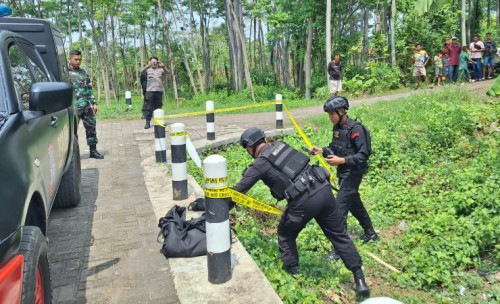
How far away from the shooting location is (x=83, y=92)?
761 centimetres

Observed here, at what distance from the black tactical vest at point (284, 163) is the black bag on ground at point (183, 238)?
0.84m

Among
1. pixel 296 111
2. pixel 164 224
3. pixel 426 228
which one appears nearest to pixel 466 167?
pixel 426 228

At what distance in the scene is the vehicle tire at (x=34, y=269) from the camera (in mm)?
2086

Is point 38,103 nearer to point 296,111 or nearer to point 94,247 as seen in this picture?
point 94,247

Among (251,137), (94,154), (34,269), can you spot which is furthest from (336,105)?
(94,154)

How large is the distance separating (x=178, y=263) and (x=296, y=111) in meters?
12.6

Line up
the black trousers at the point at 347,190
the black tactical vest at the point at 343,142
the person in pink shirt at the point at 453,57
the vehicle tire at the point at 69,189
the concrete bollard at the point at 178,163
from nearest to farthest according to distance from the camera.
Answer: the black tactical vest at the point at 343,142, the black trousers at the point at 347,190, the vehicle tire at the point at 69,189, the concrete bollard at the point at 178,163, the person in pink shirt at the point at 453,57

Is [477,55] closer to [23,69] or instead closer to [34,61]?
[34,61]

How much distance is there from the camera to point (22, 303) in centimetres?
200

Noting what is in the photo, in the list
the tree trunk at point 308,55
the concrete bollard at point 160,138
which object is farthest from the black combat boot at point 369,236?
the tree trunk at point 308,55

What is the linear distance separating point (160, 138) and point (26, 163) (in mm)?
4481

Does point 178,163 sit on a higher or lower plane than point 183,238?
higher

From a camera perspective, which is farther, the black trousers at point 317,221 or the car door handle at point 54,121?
the black trousers at point 317,221

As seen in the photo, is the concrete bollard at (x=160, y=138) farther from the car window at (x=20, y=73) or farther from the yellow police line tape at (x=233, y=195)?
the yellow police line tape at (x=233, y=195)
